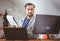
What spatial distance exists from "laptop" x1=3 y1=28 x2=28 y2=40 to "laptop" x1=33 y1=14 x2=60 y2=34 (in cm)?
10

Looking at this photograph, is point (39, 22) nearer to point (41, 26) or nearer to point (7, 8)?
point (41, 26)

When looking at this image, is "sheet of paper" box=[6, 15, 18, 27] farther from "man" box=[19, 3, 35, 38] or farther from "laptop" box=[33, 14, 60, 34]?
"laptop" box=[33, 14, 60, 34]

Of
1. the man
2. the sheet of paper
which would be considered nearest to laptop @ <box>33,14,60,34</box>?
the man

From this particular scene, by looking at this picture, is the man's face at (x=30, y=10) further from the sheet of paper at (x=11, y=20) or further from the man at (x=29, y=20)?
the sheet of paper at (x=11, y=20)

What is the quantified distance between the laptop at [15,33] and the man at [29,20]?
7 cm

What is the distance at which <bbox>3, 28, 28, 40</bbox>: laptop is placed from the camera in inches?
51.9

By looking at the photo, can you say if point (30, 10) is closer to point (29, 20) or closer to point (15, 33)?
point (29, 20)

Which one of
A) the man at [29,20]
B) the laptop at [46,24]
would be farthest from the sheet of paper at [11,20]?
the laptop at [46,24]

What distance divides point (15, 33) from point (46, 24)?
0.25m

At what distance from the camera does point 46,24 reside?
1.38 metres

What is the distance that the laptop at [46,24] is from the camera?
138 centimetres

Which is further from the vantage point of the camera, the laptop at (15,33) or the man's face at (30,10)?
the man's face at (30,10)

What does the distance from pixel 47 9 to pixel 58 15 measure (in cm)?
11

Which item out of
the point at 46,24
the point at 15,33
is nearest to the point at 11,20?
the point at 15,33
